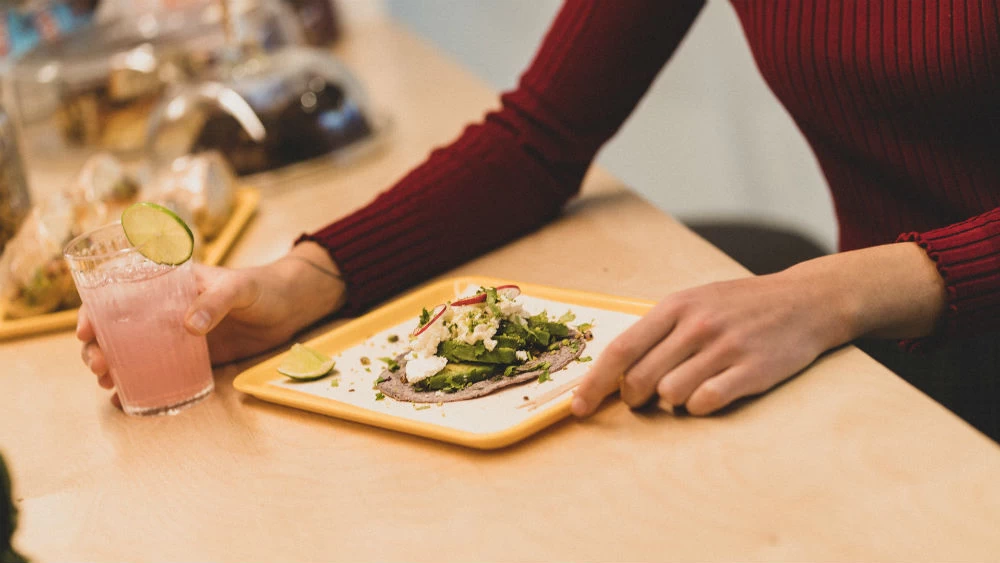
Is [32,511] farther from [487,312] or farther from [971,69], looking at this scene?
[971,69]

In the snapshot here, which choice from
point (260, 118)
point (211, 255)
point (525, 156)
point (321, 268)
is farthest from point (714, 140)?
point (321, 268)

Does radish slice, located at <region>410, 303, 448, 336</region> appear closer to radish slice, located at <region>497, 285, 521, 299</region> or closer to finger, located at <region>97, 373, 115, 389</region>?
radish slice, located at <region>497, 285, 521, 299</region>

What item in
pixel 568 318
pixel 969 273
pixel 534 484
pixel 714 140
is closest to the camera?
pixel 534 484

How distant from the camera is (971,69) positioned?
0.95 m

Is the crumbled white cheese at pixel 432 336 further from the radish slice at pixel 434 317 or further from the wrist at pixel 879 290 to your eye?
the wrist at pixel 879 290

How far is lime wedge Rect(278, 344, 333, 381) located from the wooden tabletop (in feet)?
0.14

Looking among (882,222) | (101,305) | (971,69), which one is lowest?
(882,222)

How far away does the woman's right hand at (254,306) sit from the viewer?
3.13 feet

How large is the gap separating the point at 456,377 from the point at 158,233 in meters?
0.31

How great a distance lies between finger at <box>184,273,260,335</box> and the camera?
932 millimetres

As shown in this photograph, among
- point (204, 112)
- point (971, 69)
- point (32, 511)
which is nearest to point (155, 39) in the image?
point (204, 112)

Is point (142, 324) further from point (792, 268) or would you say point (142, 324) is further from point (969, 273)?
point (969, 273)

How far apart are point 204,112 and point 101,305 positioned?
0.81 metres

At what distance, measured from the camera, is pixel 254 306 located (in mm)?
996
